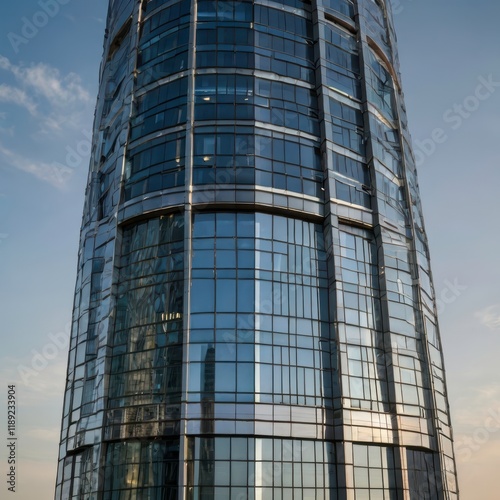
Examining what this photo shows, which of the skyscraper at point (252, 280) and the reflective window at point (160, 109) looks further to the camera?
the reflective window at point (160, 109)

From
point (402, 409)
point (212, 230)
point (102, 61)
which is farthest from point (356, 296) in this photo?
point (102, 61)

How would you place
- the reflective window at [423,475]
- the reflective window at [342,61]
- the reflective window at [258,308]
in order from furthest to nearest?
the reflective window at [342,61] → the reflective window at [423,475] → the reflective window at [258,308]

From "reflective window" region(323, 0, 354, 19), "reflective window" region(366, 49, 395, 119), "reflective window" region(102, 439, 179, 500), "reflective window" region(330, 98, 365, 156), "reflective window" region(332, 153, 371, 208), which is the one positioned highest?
"reflective window" region(323, 0, 354, 19)

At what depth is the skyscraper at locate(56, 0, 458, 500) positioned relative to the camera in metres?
41.8

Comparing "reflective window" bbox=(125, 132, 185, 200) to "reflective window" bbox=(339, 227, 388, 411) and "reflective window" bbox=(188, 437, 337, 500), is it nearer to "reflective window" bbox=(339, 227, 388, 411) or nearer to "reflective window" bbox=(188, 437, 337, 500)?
"reflective window" bbox=(339, 227, 388, 411)

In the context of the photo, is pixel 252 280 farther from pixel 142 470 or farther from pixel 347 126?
pixel 347 126

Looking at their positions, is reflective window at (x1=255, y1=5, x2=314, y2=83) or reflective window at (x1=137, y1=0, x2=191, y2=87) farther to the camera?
reflective window at (x1=137, y1=0, x2=191, y2=87)

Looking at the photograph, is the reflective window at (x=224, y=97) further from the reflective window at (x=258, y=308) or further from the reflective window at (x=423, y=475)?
the reflective window at (x=423, y=475)

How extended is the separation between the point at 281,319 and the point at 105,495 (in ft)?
50.7

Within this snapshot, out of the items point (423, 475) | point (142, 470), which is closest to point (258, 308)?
point (142, 470)

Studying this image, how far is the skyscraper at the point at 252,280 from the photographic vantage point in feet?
137

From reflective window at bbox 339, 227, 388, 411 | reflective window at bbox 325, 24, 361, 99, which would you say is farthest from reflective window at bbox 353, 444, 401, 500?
reflective window at bbox 325, 24, 361, 99

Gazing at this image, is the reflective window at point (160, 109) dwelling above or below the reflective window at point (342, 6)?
below

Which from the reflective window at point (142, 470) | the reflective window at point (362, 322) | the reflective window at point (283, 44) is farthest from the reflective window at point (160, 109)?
the reflective window at point (142, 470)
